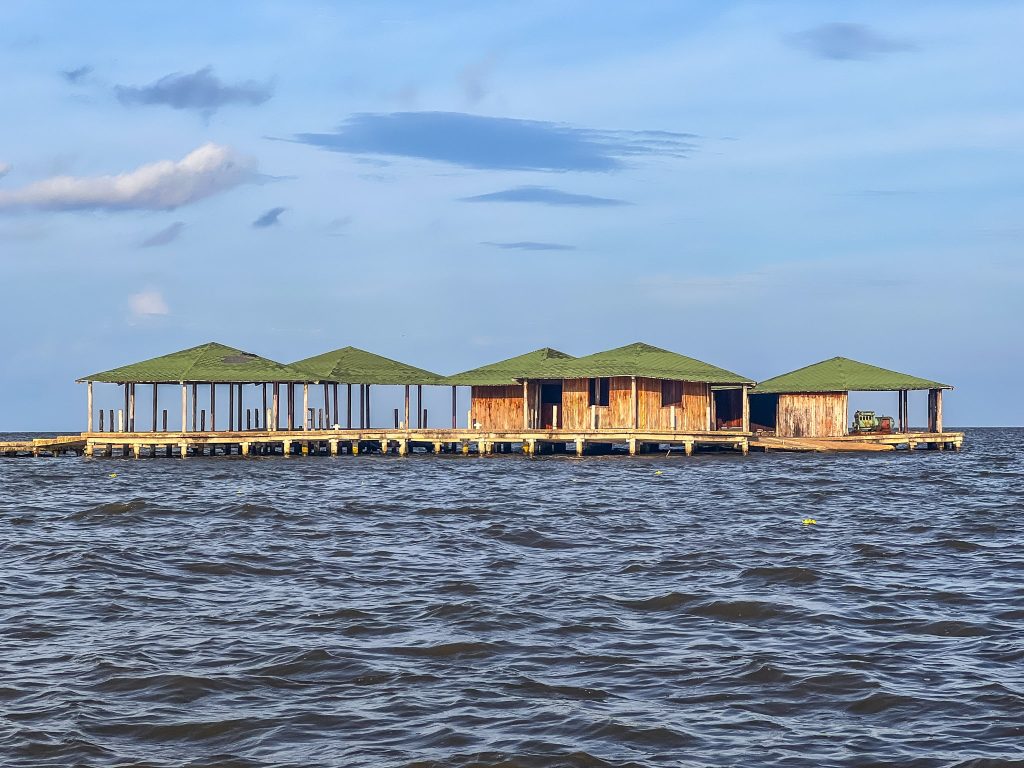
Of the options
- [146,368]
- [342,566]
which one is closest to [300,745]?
[342,566]

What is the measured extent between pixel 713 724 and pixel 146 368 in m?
53.6

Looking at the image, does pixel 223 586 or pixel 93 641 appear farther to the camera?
pixel 223 586

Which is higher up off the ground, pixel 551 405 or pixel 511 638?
pixel 551 405

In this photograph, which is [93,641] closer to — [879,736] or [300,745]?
[300,745]

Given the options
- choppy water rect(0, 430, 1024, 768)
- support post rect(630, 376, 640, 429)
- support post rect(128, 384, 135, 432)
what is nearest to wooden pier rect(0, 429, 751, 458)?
support post rect(630, 376, 640, 429)

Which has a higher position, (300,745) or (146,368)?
(146,368)

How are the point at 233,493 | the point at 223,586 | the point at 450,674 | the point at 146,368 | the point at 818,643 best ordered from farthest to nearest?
the point at 146,368 < the point at 233,493 < the point at 223,586 < the point at 818,643 < the point at 450,674

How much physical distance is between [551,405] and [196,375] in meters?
17.7

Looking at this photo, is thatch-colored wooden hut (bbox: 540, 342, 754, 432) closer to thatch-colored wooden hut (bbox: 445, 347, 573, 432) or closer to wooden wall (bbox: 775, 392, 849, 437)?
thatch-colored wooden hut (bbox: 445, 347, 573, 432)

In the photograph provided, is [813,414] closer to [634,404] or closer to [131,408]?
[634,404]

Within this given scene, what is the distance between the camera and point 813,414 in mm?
65188

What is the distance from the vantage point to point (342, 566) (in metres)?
19.9

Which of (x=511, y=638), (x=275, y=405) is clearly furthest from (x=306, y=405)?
(x=511, y=638)

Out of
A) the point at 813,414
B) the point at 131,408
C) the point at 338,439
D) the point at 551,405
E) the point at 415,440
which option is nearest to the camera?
the point at 338,439
